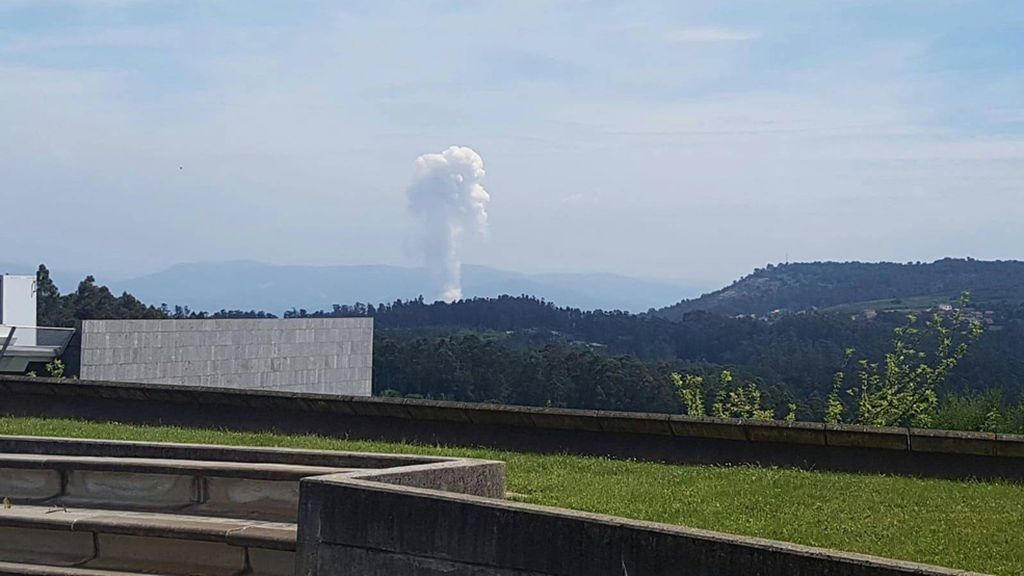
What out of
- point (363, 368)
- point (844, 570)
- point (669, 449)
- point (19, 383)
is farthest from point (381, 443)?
point (363, 368)

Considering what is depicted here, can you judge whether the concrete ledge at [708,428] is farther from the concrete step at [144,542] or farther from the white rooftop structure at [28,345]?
the white rooftop structure at [28,345]

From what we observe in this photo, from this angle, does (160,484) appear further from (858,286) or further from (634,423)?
(858,286)

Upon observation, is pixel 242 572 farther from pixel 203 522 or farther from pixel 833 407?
pixel 833 407

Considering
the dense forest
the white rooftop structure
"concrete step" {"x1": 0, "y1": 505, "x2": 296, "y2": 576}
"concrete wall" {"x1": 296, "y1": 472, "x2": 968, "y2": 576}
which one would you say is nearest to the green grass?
"concrete wall" {"x1": 296, "y1": 472, "x2": 968, "y2": 576}

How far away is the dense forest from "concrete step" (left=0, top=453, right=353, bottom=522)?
33.1 feet

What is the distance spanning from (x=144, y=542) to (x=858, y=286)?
118m

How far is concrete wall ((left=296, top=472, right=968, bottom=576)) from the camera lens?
21.6 ft

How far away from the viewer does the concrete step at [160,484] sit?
31.5 ft

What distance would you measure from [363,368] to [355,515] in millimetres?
34608

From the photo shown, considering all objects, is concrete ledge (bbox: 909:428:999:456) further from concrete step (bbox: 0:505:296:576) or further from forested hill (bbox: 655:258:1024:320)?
forested hill (bbox: 655:258:1024:320)

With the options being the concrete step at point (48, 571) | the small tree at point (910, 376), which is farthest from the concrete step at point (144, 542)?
the small tree at point (910, 376)

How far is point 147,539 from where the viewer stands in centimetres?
938

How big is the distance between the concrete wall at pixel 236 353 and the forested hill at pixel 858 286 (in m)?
51.2

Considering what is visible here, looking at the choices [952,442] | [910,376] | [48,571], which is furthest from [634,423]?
[910,376]
